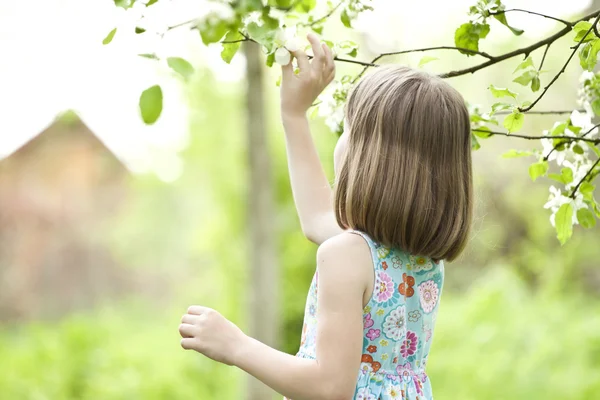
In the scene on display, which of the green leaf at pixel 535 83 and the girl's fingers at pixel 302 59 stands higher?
the girl's fingers at pixel 302 59

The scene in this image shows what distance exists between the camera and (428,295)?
1.27 meters

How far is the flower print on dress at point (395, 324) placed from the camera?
3.90 ft

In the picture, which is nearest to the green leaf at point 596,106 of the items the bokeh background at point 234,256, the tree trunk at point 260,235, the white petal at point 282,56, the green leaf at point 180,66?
the white petal at point 282,56

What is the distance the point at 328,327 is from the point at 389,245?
0.19 m

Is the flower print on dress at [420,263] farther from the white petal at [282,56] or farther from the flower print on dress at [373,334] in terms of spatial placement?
the white petal at [282,56]

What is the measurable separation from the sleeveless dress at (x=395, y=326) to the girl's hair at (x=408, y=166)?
34 mm

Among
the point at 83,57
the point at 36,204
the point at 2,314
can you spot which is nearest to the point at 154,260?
the point at 36,204

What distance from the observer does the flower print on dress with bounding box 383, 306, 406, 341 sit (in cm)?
119

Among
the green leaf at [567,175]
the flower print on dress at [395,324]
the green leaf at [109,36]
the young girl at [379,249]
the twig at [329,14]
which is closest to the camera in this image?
the green leaf at [109,36]

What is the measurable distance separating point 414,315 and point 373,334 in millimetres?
97

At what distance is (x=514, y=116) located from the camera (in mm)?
1278

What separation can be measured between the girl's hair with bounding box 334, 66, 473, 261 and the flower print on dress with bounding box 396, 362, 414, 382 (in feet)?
0.65

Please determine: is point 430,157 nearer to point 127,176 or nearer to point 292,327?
point 292,327

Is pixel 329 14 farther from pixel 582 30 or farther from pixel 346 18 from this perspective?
pixel 582 30
